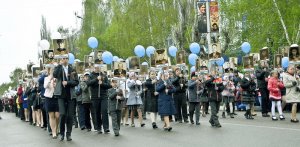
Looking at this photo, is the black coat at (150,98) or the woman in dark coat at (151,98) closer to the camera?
the woman in dark coat at (151,98)

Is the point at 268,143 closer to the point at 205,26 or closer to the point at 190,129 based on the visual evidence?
the point at 190,129

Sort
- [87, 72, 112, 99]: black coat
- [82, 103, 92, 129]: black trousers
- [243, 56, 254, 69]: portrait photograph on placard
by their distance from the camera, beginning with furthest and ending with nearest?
1. [243, 56, 254, 69]: portrait photograph on placard
2. [82, 103, 92, 129]: black trousers
3. [87, 72, 112, 99]: black coat

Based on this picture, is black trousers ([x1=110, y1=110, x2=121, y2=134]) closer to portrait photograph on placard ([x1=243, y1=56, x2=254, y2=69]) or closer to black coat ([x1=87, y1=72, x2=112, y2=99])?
black coat ([x1=87, y1=72, x2=112, y2=99])

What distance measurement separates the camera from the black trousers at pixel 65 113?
1396cm

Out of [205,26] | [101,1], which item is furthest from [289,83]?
[101,1]

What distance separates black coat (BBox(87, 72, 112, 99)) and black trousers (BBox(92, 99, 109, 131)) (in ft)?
0.46

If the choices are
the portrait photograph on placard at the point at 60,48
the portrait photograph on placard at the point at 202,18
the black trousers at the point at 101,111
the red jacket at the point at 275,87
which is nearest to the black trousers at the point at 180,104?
the red jacket at the point at 275,87

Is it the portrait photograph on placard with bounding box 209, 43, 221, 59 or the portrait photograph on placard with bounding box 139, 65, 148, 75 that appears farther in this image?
the portrait photograph on placard with bounding box 139, 65, 148, 75

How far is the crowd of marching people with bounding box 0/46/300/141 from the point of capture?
14211 millimetres

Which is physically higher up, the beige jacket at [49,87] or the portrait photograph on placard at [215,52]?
the portrait photograph on placard at [215,52]

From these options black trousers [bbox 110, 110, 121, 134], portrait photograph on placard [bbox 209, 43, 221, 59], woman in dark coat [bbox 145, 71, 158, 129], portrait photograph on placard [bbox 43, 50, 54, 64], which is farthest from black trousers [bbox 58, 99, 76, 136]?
portrait photograph on placard [bbox 209, 43, 221, 59]

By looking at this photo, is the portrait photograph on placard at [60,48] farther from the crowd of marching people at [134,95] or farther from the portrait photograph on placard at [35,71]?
the portrait photograph on placard at [35,71]

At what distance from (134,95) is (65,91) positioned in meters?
5.08

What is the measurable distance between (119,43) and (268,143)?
42679 millimetres
